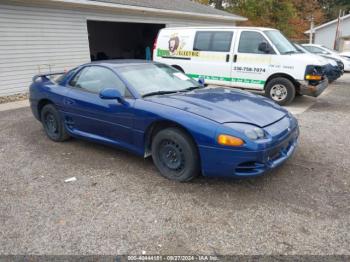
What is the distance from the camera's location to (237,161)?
336 cm

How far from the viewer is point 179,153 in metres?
3.72

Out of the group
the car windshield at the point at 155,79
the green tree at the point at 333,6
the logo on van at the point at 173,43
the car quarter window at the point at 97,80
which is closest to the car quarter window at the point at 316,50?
the logo on van at the point at 173,43

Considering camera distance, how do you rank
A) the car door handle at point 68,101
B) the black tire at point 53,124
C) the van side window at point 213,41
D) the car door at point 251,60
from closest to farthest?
the car door handle at point 68,101 < the black tire at point 53,124 < the car door at point 251,60 < the van side window at point 213,41

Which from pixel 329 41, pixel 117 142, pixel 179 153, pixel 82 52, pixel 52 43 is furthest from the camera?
pixel 329 41

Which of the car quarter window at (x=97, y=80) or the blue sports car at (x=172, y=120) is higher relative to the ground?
the car quarter window at (x=97, y=80)

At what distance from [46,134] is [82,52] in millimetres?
6824

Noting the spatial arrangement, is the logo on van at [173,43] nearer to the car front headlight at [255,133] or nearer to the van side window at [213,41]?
the van side window at [213,41]

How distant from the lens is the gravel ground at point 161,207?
2775 millimetres

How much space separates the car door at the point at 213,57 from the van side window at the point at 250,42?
0.98 ft

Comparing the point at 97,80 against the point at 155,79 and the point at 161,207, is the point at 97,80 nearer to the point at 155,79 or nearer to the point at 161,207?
the point at 155,79

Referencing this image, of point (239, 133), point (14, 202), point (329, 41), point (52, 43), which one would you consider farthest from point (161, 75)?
point (329, 41)

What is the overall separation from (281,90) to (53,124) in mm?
5536

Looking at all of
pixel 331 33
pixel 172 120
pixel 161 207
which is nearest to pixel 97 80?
pixel 172 120

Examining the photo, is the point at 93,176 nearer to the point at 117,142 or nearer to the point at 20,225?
the point at 117,142
